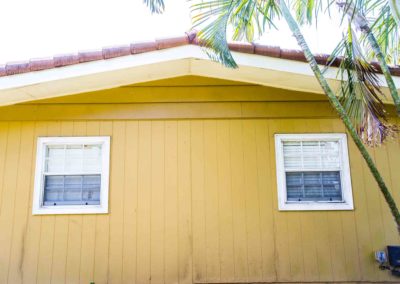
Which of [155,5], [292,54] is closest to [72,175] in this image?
[155,5]

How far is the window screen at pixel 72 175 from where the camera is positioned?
459cm

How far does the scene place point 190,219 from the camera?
4504 mm

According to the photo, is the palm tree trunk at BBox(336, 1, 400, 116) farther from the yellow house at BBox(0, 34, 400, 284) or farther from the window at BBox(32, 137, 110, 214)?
the window at BBox(32, 137, 110, 214)

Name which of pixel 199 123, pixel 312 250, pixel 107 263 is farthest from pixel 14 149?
pixel 312 250

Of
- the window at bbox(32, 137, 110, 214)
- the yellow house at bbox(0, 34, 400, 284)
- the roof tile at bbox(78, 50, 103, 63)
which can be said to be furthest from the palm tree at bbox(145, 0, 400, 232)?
the window at bbox(32, 137, 110, 214)

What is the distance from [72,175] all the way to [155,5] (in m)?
2.36

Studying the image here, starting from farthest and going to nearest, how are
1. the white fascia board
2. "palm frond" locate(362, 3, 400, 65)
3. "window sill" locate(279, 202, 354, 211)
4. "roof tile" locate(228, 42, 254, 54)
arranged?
1. "window sill" locate(279, 202, 354, 211)
2. the white fascia board
3. "roof tile" locate(228, 42, 254, 54)
4. "palm frond" locate(362, 3, 400, 65)

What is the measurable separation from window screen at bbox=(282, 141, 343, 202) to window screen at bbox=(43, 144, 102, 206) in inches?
97.7

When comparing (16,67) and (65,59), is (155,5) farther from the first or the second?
(16,67)

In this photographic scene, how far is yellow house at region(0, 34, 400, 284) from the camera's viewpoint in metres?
4.39

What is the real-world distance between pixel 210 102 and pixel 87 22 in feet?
12.5

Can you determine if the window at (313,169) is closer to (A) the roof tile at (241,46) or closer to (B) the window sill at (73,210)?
(A) the roof tile at (241,46)

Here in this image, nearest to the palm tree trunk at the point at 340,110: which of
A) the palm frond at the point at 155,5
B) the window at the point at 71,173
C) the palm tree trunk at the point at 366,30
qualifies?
the palm tree trunk at the point at 366,30

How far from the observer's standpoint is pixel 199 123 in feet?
15.5
